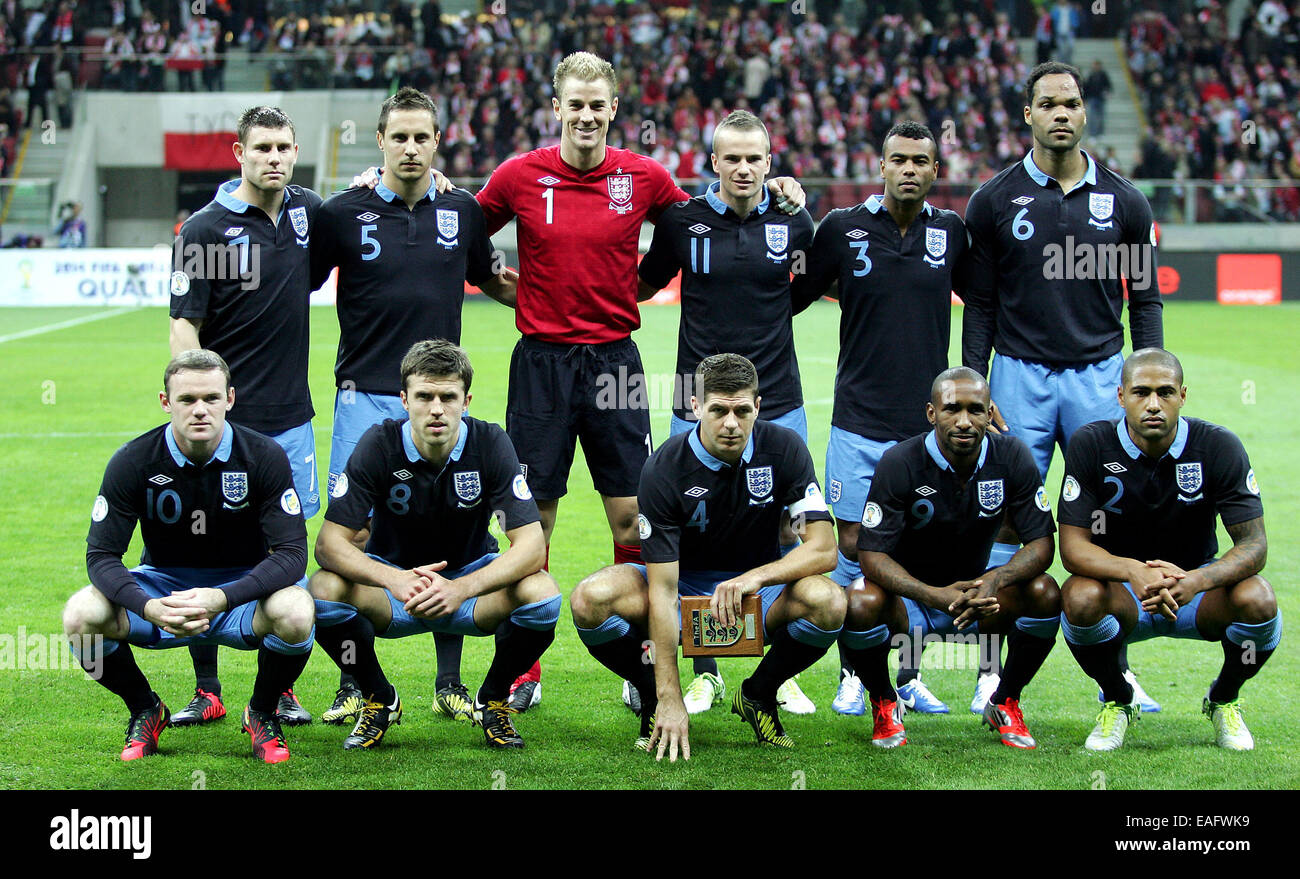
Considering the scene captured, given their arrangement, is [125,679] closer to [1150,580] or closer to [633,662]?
[633,662]

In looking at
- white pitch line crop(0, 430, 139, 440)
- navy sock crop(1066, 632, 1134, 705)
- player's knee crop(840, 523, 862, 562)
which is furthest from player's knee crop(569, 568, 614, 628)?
white pitch line crop(0, 430, 139, 440)

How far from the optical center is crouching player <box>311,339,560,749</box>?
497 centimetres

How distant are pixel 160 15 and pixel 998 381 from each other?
29729mm

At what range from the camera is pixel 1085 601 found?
16.3 feet

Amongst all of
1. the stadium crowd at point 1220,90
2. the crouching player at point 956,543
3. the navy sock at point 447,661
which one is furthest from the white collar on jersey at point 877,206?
the stadium crowd at point 1220,90

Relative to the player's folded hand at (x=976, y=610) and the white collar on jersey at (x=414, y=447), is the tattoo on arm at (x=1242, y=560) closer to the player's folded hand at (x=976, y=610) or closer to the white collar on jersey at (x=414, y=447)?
the player's folded hand at (x=976, y=610)

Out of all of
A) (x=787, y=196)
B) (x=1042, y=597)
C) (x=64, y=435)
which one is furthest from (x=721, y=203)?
(x=64, y=435)

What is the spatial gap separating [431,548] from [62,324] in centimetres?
1689

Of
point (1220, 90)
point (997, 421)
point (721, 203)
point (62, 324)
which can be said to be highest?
point (1220, 90)

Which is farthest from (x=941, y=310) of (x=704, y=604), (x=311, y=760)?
(x=311, y=760)

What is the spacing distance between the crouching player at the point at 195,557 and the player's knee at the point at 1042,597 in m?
2.67

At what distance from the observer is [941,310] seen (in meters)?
5.69

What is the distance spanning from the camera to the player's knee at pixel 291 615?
4.84m
